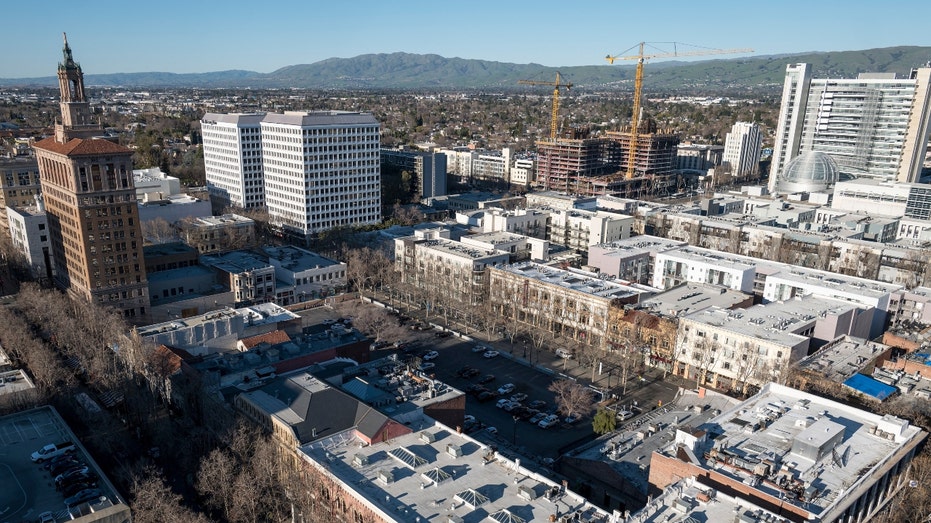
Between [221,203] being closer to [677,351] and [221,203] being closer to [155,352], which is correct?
[155,352]

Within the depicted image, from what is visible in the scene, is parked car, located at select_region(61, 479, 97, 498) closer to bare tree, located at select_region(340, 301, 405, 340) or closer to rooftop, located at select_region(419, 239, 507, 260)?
bare tree, located at select_region(340, 301, 405, 340)

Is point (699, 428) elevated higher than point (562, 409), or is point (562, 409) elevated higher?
point (699, 428)

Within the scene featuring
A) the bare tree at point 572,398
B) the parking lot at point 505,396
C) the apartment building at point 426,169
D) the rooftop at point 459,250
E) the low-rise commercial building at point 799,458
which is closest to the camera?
the low-rise commercial building at point 799,458

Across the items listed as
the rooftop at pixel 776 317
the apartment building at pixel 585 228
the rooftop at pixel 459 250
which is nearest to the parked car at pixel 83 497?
the rooftop at pixel 459 250

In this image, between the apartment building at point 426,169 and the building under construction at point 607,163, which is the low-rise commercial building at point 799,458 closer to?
the apartment building at point 426,169

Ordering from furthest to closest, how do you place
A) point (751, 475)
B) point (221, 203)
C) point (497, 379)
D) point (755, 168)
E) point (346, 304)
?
1. point (755, 168)
2. point (221, 203)
3. point (346, 304)
4. point (497, 379)
5. point (751, 475)

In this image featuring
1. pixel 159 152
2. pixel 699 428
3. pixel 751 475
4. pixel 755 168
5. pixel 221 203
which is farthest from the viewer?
pixel 755 168

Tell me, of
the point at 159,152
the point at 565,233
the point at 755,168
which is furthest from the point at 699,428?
the point at 755,168
